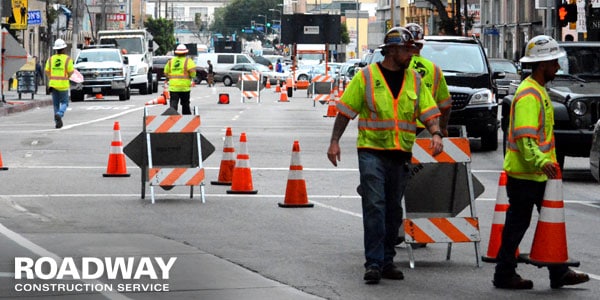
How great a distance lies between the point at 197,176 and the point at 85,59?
38.7 metres

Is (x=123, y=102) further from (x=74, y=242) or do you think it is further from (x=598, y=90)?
(x=74, y=242)

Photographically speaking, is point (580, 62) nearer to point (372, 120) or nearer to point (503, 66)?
point (372, 120)

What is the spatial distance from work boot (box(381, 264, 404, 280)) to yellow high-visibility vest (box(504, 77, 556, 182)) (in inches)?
45.3

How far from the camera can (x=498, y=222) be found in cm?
1115

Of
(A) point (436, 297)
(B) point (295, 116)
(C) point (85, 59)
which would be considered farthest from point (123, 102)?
(A) point (436, 297)

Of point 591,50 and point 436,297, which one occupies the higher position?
point 591,50

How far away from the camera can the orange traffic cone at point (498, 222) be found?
11148 mm

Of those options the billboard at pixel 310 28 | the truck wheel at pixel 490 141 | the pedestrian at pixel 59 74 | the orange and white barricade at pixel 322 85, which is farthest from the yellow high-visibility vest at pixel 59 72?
the billboard at pixel 310 28

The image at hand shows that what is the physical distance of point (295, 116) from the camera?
39.4 meters

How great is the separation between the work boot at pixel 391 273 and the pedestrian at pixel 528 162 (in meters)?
0.75

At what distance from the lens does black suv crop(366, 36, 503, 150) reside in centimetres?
2441

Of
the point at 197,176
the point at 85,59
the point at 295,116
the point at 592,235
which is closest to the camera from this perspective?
the point at 592,235

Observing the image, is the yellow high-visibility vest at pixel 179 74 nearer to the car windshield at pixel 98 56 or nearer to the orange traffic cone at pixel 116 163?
the orange traffic cone at pixel 116 163

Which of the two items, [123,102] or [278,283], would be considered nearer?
[278,283]
